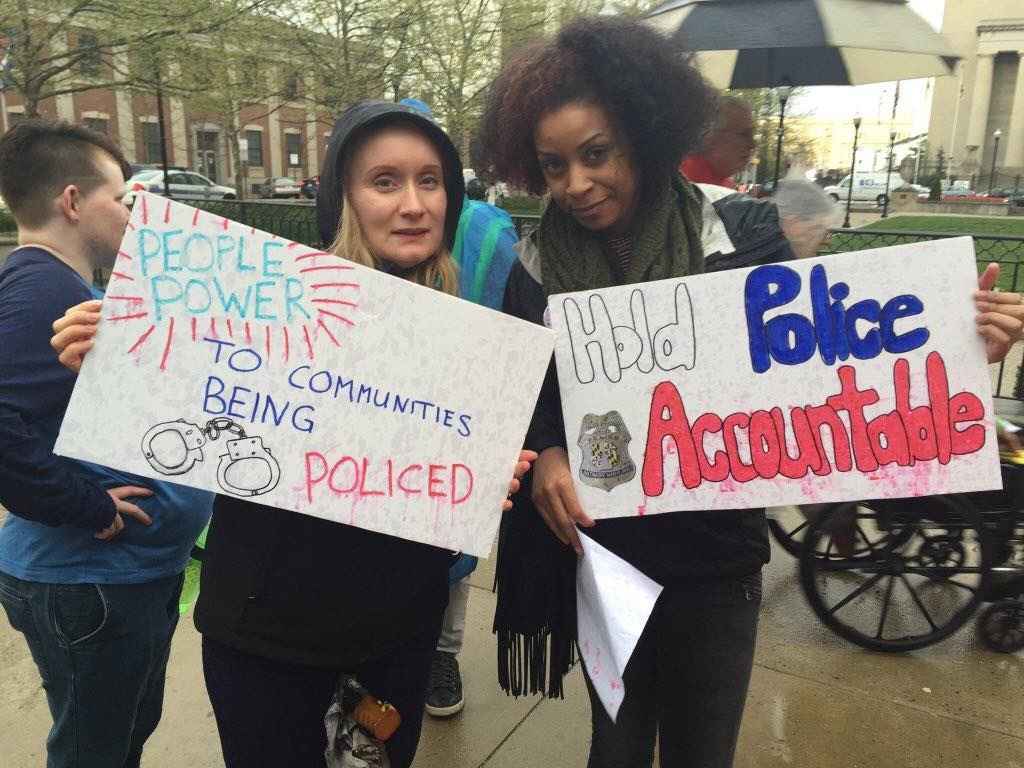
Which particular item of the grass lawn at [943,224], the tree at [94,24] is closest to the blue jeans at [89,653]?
the tree at [94,24]

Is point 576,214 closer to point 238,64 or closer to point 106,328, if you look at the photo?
point 106,328

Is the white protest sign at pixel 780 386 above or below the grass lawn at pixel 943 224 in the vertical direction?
below

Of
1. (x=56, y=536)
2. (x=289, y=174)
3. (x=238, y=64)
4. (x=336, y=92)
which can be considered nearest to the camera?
(x=56, y=536)

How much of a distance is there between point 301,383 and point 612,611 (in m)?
0.72

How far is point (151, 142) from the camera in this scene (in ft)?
119

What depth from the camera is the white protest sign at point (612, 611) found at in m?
1.49

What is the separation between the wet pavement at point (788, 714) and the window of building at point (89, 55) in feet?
35.6

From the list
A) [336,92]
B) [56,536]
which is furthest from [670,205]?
[336,92]

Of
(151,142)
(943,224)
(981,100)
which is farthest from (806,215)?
(981,100)

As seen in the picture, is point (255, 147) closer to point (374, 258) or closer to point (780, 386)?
point (374, 258)

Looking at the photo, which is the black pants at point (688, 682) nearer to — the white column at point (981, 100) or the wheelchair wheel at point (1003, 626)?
the wheelchair wheel at point (1003, 626)

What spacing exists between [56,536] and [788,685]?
2.47m

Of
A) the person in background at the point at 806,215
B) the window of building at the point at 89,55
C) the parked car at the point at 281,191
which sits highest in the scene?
the parked car at the point at 281,191

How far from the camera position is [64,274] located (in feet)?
5.60
